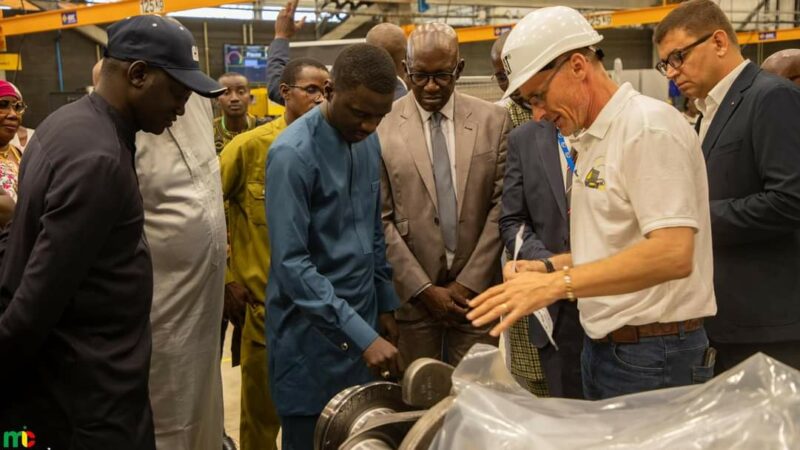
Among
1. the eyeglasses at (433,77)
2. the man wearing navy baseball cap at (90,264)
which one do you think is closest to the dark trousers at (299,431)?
the man wearing navy baseball cap at (90,264)

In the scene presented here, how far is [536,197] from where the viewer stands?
8.33 ft

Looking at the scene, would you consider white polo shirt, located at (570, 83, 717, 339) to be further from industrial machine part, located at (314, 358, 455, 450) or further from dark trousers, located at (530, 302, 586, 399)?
dark trousers, located at (530, 302, 586, 399)

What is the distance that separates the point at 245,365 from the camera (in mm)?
3029

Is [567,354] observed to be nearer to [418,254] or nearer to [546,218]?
[546,218]

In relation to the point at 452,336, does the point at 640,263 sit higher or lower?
higher

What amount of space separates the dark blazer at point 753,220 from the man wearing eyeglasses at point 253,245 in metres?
1.58

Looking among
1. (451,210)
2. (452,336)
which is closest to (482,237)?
(451,210)

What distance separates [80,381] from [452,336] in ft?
4.62

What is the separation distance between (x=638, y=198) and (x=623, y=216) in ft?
0.38

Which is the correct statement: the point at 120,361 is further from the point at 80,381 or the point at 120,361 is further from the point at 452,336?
the point at 452,336

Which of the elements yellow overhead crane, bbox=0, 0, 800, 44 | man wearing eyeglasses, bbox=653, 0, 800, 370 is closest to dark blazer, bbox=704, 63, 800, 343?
man wearing eyeglasses, bbox=653, 0, 800, 370

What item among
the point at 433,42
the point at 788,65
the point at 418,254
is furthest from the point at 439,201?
the point at 788,65

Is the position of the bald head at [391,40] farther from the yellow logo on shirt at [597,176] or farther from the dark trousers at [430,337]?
the yellow logo on shirt at [597,176]

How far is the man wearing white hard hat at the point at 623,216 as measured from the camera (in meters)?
1.50
